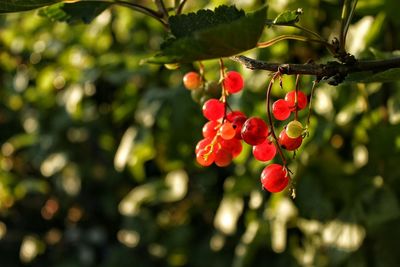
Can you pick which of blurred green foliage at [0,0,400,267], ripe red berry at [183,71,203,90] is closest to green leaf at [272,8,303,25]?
ripe red berry at [183,71,203,90]

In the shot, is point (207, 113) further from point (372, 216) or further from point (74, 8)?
point (372, 216)

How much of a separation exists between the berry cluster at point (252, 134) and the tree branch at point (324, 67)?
0.11 meters

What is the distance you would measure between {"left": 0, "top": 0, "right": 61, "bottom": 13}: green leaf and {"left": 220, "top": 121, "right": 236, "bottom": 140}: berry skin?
35cm

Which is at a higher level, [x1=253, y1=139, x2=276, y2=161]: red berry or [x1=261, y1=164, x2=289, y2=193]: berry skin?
[x1=253, y1=139, x2=276, y2=161]: red berry

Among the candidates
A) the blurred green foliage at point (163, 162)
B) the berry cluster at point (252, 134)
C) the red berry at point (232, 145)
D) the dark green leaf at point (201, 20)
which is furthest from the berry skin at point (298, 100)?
the blurred green foliage at point (163, 162)

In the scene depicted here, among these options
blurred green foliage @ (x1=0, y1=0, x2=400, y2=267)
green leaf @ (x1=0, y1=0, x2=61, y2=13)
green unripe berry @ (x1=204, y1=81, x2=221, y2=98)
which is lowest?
blurred green foliage @ (x1=0, y1=0, x2=400, y2=267)

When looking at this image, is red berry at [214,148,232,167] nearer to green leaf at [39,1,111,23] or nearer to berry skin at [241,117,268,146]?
berry skin at [241,117,268,146]

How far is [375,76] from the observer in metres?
0.95

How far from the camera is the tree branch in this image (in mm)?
855

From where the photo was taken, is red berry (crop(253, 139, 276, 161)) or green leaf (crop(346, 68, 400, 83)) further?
red berry (crop(253, 139, 276, 161))

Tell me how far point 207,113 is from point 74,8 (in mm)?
314

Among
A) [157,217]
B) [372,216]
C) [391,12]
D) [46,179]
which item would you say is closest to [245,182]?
[372,216]

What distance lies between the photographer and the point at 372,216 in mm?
1783

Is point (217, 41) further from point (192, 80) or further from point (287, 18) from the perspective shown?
point (192, 80)
